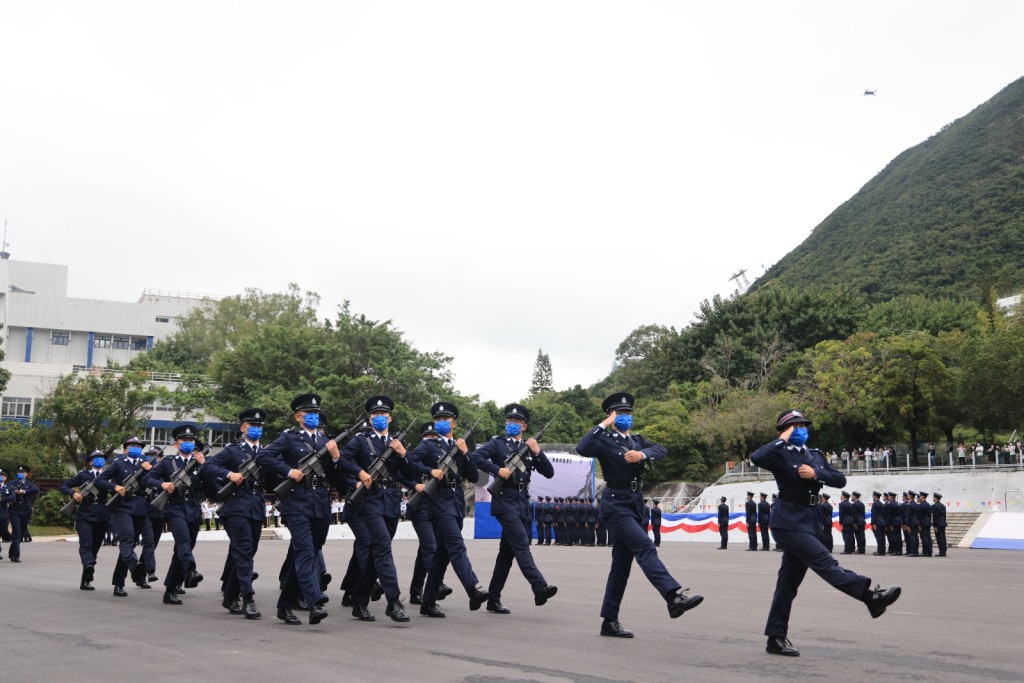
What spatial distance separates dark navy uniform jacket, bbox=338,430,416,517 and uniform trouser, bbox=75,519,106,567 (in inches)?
227

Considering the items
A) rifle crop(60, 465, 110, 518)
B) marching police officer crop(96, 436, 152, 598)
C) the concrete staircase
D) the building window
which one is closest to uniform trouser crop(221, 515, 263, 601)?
marching police officer crop(96, 436, 152, 598)

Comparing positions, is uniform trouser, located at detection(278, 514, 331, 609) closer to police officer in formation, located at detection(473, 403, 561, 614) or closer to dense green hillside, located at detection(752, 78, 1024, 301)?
police officer in formation, located at detection(473, 403, 561, 614)

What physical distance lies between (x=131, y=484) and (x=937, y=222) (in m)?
127

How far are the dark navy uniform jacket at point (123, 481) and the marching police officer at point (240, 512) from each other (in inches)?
124

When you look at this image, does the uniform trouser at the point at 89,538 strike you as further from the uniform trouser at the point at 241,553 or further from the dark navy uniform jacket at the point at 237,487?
the uniform trouser at the point at 241,553

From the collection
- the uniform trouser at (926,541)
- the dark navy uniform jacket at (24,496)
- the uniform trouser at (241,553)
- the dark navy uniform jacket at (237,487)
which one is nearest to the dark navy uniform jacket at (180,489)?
the dark navy uniform jacket at (237,487)

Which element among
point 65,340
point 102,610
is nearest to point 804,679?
point 102,610

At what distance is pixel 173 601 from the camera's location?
1227 centimetres

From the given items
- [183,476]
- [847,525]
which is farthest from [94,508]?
[847,525]

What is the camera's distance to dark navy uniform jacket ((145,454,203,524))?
13.4 meters

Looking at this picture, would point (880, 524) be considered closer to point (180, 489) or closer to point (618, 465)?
point (180, 489)

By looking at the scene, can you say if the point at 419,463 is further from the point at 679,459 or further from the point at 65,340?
the point at 65,340

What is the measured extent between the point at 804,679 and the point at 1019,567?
17565 mm

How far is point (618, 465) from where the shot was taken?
372 inches
